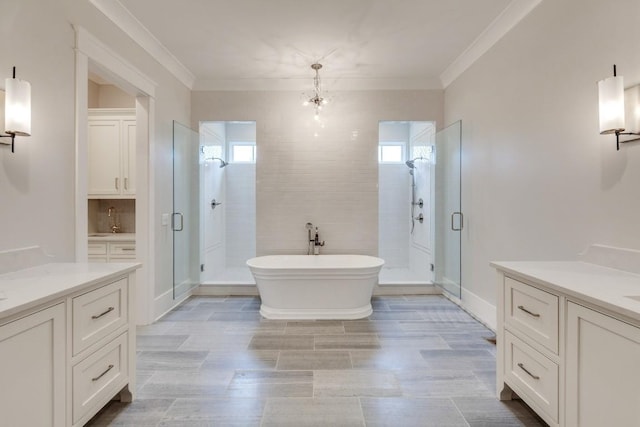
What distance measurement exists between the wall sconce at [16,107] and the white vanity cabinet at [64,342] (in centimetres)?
74

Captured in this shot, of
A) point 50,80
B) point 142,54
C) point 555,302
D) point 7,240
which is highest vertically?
point 142,54

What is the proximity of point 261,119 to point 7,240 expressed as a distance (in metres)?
2.95

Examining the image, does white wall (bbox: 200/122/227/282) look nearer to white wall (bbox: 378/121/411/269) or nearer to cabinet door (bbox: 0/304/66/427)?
white wall (bbox: 378/121/411/269)

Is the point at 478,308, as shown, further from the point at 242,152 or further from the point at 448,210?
the point at 242,152

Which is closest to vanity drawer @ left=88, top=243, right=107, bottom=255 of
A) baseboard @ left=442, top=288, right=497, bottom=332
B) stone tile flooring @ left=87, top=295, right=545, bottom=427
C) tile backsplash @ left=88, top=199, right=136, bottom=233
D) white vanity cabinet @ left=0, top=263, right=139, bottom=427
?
tile backsplash @ left=88, top=199, right=136, bottom=233

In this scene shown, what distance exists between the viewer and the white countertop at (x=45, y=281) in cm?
120

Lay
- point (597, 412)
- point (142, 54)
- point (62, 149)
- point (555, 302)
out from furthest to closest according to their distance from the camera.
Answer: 1. point (142, 54)
2. point (62, 149)
3. point (555, 302)
4. point (597, 412)

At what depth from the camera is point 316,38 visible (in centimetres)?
306

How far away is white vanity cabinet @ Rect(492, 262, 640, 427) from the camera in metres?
→ 1.15

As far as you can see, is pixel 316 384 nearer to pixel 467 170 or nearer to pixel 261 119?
pixel 467 170

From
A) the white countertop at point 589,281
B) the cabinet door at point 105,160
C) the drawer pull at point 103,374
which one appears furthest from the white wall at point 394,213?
the drawer pull at point 103,374

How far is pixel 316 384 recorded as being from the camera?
6.93 ft

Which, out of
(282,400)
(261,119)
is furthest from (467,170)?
(282,400)

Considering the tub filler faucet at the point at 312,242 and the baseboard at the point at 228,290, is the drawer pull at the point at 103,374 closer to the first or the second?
the baseboard at the point at 228,290
